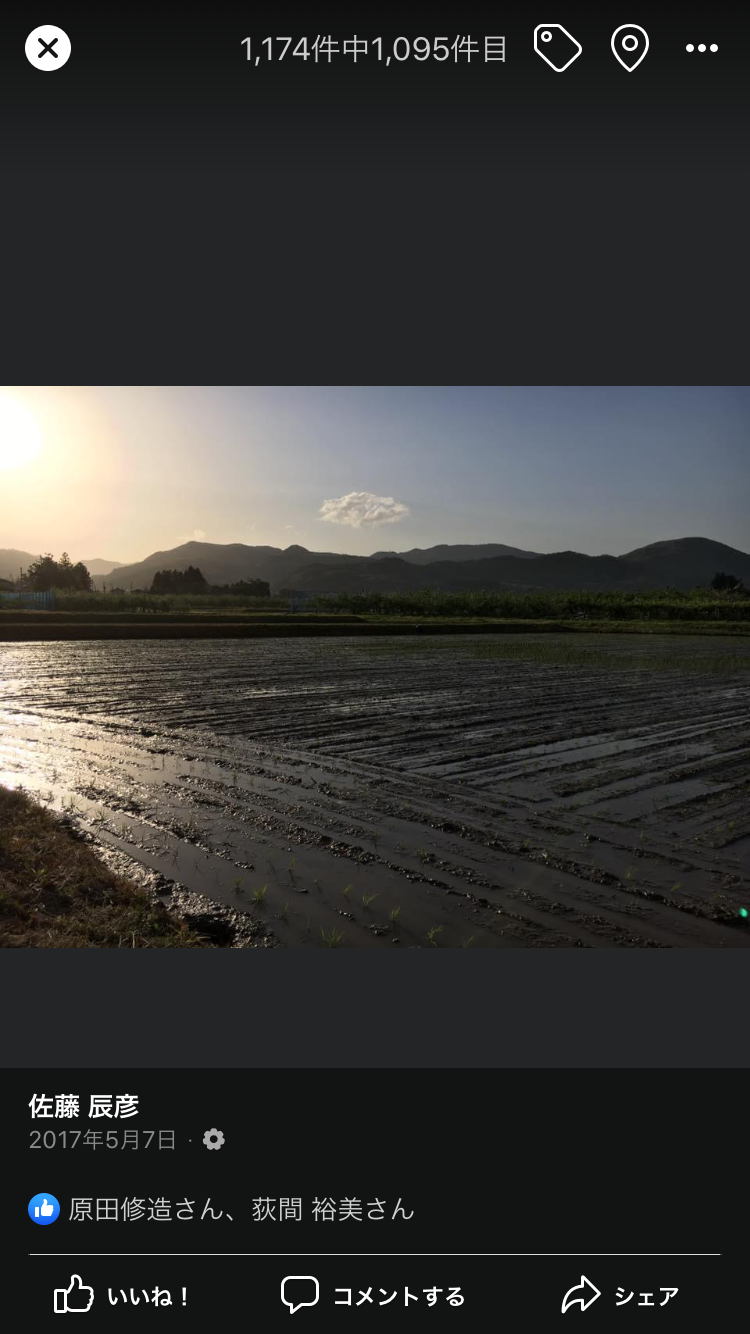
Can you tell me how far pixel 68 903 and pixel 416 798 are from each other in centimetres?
353

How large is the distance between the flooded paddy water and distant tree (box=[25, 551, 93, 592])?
5183cm

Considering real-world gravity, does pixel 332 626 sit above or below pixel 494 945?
above

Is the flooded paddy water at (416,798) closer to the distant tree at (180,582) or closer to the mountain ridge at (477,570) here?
the distant tree at (180,582)

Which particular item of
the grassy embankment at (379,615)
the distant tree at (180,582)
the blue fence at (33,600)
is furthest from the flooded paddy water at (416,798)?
the distant tree at (180,582)

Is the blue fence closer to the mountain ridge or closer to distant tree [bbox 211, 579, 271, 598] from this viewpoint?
distant tree [bbox 211, 579, 271, 598]

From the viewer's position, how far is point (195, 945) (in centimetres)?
411

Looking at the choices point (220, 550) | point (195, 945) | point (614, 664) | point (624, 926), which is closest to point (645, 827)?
point (624, 926)

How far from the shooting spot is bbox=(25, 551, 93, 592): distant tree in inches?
2527

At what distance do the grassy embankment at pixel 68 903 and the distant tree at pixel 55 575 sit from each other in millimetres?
62145

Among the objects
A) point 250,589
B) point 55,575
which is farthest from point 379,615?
point 55,575

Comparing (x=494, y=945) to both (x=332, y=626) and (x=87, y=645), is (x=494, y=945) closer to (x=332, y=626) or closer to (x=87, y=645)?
(x=87, y=645)

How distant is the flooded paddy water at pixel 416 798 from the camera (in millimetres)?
4719

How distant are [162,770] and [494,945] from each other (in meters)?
5.14

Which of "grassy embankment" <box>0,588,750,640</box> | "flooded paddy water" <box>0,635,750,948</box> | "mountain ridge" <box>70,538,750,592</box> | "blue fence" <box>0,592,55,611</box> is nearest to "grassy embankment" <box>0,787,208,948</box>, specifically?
"flooded paddy water" <box>0,635,750,948</box>
